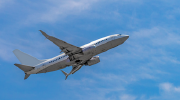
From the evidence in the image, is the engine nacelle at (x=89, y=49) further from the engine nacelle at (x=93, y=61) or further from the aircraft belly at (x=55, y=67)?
the engine nacelle at (x=93, y=61)

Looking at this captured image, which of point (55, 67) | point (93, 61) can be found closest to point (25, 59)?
point (55, 67)

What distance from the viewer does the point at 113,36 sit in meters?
60.6

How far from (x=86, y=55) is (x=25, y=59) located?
2173 cm

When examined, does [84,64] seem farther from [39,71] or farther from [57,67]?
[39,71]

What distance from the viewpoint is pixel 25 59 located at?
226 feet

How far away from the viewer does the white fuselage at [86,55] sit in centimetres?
5930

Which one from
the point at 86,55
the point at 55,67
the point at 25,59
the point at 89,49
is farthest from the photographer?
the point at 25,59

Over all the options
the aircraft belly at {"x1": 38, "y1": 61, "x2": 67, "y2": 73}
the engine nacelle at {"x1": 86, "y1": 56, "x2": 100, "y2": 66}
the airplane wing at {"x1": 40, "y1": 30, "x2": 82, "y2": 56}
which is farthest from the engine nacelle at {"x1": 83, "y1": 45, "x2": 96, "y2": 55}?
the engine nacelle at {"x1": 86, "y1": 56, "x2": 100, "y2": 66}

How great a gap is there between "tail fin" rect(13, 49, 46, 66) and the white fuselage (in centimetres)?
413

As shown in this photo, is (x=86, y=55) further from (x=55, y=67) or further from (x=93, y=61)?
(x=55, y=67)

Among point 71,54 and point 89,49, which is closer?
point 89,49

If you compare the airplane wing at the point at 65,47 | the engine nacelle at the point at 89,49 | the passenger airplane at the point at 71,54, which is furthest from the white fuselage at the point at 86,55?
the airplane wing at the point at 65,47

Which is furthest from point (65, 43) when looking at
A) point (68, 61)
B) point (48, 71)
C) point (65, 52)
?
point (48, 71)

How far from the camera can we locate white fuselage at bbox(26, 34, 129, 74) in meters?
59.3
